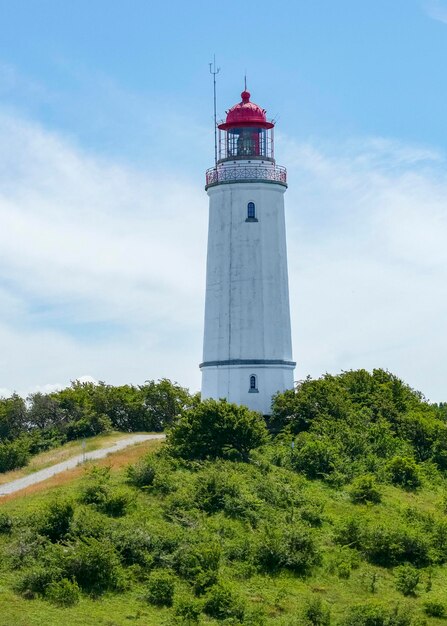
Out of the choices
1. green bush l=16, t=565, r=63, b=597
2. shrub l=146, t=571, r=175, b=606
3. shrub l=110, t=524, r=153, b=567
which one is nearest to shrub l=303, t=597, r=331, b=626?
shrub l=146, t=571, r=175, b=606

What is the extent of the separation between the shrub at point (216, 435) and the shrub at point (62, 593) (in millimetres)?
13656

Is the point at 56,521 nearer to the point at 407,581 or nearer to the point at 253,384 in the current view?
the point at 407,581

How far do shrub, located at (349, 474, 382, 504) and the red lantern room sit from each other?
59.0ft

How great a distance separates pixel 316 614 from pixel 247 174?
26504 mm

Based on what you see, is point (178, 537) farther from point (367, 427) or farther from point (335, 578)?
point (367, 427)

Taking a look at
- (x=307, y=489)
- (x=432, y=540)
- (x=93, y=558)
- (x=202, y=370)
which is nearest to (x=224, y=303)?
(x=202, y=370)

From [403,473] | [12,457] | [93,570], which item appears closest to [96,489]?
[93,570]

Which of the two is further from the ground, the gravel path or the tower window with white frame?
the tower window with white frame

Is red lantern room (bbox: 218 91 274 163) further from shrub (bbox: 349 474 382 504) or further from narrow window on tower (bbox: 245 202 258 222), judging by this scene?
shrub (bbox: 349 474 382 504)

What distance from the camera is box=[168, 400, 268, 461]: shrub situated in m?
44.7

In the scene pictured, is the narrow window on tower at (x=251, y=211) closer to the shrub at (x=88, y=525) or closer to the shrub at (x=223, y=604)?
the shrub at (x=88, y=525)

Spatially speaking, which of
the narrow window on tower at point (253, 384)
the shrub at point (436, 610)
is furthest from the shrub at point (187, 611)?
the narrow window on tower at point (253, 384)

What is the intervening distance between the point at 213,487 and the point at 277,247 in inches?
662

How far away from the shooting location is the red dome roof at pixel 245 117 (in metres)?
53.0
